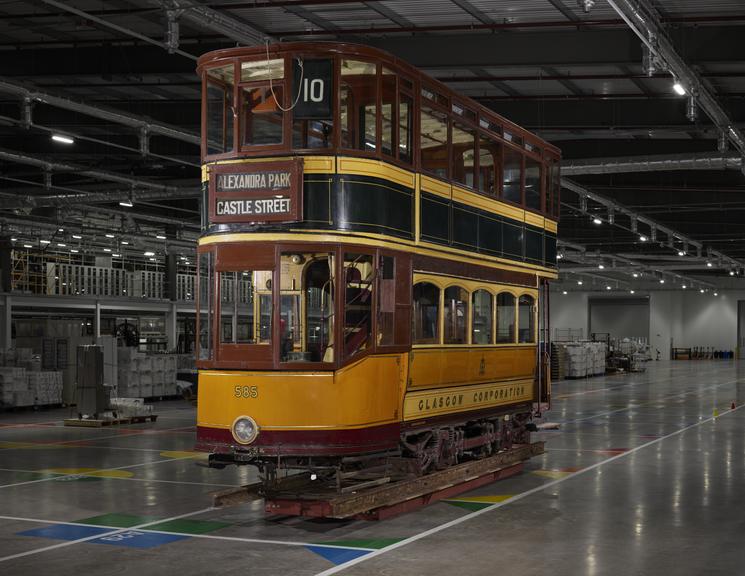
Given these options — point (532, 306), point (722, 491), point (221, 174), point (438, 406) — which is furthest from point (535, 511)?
point (221, 174)

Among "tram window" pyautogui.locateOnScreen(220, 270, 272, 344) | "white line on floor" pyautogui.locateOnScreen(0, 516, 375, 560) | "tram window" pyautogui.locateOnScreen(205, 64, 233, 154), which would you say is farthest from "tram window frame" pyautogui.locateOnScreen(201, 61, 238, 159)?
"white line on floor" pyautogui.locateOnScreen(0, 516, 375, 560)

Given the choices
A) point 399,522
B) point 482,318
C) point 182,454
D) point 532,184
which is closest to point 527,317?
point 482,318

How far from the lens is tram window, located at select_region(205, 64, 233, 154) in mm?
11648

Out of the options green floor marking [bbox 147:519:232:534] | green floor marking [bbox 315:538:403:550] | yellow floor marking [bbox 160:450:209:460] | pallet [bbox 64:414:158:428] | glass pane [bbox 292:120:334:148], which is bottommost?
yellow floor marking [bbox 160:450:209:460]

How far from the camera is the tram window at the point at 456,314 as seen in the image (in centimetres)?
1352

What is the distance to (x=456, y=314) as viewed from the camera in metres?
13.8

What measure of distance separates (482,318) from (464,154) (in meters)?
2.49

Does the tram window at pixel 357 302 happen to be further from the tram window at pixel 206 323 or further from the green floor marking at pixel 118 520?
the green floor marking at pixel 118 520

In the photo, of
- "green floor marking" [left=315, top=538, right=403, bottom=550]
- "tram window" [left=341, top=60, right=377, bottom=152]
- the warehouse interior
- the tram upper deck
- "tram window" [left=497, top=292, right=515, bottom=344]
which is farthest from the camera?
"tram window" [left=497, top=292, right=515, bottom=344]

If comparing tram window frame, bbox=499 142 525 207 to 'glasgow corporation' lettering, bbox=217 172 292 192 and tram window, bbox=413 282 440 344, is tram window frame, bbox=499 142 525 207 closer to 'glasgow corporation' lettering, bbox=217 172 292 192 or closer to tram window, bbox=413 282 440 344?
tram window, bbox=413 282 440 344

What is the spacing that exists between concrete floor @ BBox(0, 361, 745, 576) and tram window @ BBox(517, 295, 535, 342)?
2.32m

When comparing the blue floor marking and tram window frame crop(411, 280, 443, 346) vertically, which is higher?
tram window frame crop(411, 280, 443, 346)

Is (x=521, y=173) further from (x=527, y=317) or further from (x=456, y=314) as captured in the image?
(x=456, y=314)

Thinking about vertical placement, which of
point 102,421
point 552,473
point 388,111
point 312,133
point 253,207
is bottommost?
point 552,473
